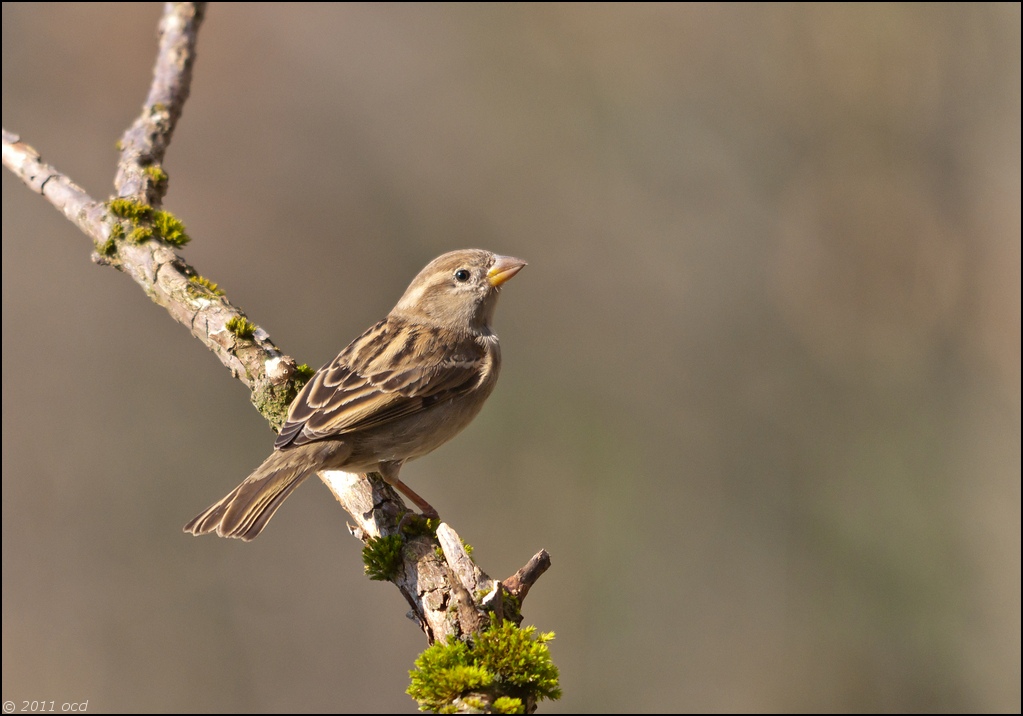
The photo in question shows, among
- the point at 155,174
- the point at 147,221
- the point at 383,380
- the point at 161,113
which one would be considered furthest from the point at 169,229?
the point at 383,380

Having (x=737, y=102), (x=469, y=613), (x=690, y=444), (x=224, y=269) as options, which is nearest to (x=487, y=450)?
(x=690, y=444)

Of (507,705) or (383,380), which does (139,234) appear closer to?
(383,380)

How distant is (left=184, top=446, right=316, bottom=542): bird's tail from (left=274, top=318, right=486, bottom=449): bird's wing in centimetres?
14

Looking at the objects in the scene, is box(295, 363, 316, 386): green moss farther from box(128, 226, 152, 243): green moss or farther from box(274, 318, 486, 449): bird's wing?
box(128, 226, 152, 243): green moss

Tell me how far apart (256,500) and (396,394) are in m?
0.91

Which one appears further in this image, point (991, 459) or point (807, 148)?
point (807, 148)

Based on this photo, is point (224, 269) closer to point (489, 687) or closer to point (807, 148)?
point (807, 148)

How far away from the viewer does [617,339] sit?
10523 millimetres

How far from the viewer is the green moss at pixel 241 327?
4.69 meters

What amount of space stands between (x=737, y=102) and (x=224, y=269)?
6.03 m

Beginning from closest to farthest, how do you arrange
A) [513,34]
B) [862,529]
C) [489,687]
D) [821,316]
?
[489,687], [862,529], [821,316], [513,34]

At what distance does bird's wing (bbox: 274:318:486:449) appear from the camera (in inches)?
175

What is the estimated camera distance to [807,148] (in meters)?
10.6

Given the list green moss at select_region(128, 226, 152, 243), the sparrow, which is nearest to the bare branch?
green moss at select_region(128, 226, 152, 243)
